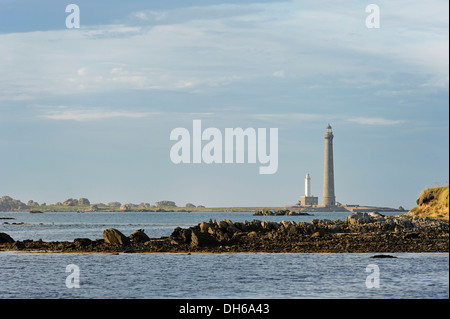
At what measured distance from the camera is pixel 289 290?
35.3 m

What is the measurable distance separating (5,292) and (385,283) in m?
21.7

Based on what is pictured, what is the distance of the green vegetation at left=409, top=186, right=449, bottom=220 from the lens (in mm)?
87938

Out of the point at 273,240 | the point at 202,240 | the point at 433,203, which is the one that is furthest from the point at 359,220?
the point at 202,240

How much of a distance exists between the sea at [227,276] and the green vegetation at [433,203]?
40.2m

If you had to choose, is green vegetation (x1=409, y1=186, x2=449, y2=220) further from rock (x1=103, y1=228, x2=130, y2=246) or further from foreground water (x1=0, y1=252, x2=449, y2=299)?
rock (x1=103, y1=228, x2=130, y2=246)

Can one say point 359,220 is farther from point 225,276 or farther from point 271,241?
point 225,276

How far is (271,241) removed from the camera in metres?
61.9

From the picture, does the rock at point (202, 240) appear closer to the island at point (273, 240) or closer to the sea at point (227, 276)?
the island at point (273, 240)

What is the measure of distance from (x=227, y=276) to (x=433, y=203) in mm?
61411

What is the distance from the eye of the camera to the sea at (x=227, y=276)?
34.2m
